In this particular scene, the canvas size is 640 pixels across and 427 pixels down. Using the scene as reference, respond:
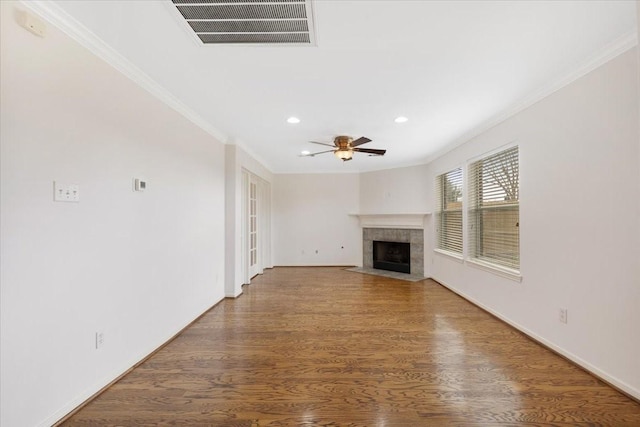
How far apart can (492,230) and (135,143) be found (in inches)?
166

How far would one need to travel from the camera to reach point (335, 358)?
2.49 m

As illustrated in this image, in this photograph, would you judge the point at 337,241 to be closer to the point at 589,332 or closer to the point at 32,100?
the point at 589,332

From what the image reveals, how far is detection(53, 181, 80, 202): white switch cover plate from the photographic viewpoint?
1688mm

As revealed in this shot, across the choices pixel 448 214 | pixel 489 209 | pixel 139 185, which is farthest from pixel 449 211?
pixel 139 185

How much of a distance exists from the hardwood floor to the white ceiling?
245 cm

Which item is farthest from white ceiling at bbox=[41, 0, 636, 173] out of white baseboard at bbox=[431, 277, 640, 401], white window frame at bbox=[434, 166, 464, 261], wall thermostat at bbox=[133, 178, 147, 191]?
white baseboard at bbox=[431, 277, 640, 401]

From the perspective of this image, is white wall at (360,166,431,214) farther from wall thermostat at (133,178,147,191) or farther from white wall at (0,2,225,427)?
wall thermostat at (133,178,147,191)

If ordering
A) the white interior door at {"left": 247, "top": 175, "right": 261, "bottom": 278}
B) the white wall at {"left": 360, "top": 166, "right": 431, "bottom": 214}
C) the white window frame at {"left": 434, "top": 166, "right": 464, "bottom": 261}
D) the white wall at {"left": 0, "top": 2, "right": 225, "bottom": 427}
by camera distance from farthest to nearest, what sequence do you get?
the white wall at {"left": 360, "top": 166, "right": 431, "bottom": 214}
the white interior door at {"left": 247, "top": 175, "right": 261, "bottom": 278}
the white window frame at {"left": 434, "top": 166, "right": 464, "bottom": 261}
the white wall at {"left": 0, "top": 2, "right": 225, "bottom": 427}

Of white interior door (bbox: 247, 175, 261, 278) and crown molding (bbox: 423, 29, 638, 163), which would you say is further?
white interior door (bbox: 247, 175, 261, 278)

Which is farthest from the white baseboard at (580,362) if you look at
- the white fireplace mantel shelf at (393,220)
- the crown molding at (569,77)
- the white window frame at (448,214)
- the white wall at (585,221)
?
the white fireplace mantel shelf at (393,220)

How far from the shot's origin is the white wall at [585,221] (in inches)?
76.8

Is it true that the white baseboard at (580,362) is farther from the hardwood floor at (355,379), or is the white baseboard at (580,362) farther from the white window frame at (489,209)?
the white window frame at (489,209)

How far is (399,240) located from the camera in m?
6.37

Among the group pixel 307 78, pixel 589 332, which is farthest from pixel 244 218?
pixel 589 332
